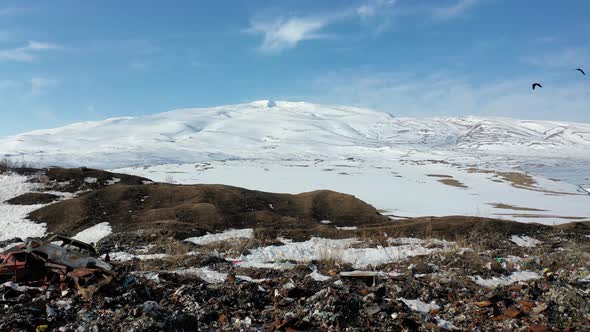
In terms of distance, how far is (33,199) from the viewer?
Result: 2966cm

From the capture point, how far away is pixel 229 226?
942 inches

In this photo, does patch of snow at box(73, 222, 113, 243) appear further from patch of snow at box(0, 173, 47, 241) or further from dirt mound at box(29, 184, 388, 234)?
patch of snow at box(0, 173, 47, 241)

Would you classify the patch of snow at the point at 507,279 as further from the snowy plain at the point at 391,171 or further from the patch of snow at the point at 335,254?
the snowy plain at the point at 391,171

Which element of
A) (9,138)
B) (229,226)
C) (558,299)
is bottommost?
(229,226)

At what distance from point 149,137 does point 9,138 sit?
60538 mm

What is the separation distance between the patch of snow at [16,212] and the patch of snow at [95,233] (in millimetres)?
Answer: 2817

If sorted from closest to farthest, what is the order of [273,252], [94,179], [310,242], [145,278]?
[145,278] < [273,252] < [310,242] < [94,179]

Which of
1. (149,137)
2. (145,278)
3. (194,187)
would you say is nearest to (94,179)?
(194,187)

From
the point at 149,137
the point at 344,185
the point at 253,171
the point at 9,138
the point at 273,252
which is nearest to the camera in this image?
the point at 273,252

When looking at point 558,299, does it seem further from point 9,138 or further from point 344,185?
point 9,138

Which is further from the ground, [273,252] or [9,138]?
[9,138]

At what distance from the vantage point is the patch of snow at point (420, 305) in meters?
6.66

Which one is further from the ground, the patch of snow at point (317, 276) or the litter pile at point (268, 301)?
the litter pile at point (268, 301)

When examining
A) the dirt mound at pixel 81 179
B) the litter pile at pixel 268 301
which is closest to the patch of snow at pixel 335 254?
the litter pile at pixel 268 301
